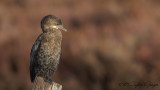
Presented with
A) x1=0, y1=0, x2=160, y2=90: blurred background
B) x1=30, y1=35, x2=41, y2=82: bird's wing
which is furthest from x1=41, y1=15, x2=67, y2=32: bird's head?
x1=0, y1=0, x2=160, y2=90: blurred background

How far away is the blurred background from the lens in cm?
1163

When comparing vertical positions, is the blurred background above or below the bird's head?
below

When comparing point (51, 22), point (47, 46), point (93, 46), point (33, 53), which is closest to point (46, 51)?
point (47, 46)

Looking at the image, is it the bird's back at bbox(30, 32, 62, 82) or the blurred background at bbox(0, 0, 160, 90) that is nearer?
the bird's back at bbox(30, 32, 62, 82)

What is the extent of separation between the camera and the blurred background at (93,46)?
11633 mm

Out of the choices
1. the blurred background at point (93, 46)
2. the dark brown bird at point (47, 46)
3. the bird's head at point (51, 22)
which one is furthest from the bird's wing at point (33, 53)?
the blurred background at point (93, 46)

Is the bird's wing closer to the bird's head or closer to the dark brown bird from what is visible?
the dark brown bird

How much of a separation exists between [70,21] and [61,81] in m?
2.50

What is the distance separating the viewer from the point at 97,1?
50.6 feet

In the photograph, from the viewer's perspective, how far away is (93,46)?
12320 millimetres

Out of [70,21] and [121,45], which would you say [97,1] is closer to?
[70,21]

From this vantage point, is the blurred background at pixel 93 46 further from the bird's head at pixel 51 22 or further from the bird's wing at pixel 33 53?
the bird's head at pixel 51 22

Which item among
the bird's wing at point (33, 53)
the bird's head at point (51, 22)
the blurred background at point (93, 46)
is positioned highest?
the bird's head at point (51, 22)

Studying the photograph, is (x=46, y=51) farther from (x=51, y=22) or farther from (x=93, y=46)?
(x=93, y=46)
